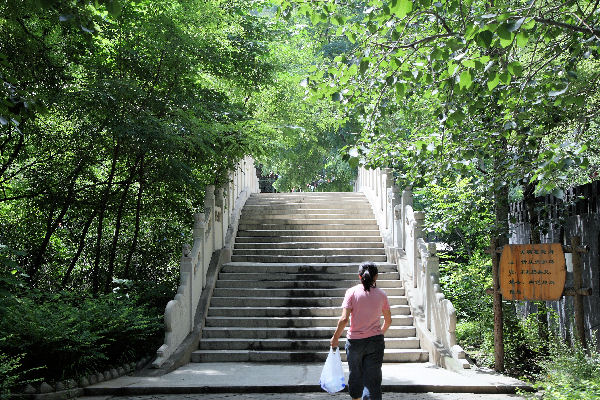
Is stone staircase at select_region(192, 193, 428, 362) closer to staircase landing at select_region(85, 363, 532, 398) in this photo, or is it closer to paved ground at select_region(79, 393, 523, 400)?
staircase landing at select_region(85, 363, 532, 398)

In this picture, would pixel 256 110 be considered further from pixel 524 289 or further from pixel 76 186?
pixel 524 289

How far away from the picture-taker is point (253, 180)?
21.3 metres

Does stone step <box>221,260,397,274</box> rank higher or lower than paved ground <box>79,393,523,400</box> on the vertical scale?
higher

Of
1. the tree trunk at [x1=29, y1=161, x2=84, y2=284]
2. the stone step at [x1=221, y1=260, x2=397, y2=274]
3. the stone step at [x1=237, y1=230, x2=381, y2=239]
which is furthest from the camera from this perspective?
the stone step at [x1=237, y1=230, x2=381, y2=239]

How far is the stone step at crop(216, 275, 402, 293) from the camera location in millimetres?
12938

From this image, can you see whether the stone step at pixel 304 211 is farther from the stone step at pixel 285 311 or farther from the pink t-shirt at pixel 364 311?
the pink t-shirt at pixel 364 311

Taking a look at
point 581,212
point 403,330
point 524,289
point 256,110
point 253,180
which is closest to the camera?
point 524,289

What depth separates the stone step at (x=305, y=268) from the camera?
13.5 m

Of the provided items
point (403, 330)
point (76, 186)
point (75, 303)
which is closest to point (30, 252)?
point (76, 186)

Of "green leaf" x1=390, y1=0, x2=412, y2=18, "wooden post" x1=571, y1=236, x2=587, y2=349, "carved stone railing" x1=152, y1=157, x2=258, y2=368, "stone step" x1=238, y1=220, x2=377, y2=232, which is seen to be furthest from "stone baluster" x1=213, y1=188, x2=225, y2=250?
"green leaf" x1=390, y1=0, x2=412, y2=18

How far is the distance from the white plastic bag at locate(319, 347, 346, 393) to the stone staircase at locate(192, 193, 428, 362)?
4.29 meters

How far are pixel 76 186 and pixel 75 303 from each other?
2674 mm

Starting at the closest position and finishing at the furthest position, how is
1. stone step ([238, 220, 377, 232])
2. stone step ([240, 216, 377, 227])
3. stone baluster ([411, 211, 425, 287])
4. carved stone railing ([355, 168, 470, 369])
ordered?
1. carved stone railing ([355, 168, 470, 369])
2. stone baluster ([411, 211, 425, 287])
3. stone step ([238, 220, 377, 232])
4. stone step ([240, 216, 377, 227])

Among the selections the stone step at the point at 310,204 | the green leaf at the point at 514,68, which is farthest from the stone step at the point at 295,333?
the green leaf at the point at 514,68
